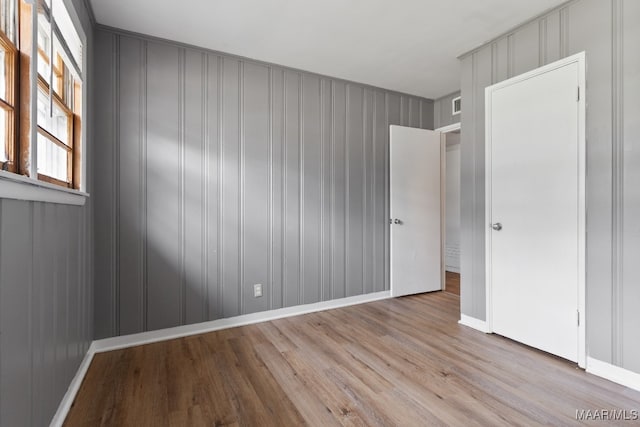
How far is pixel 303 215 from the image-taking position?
10.8ft

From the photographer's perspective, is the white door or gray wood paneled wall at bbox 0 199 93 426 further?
the white door

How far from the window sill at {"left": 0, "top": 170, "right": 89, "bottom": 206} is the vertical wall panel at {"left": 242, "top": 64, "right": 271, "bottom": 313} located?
4.81 ft

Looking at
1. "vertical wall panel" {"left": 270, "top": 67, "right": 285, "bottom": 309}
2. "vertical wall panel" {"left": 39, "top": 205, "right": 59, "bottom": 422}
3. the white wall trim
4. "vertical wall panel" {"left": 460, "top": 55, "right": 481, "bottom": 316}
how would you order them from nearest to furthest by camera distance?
"vertical wall panel" {"left": 39, "top": 205, "right": 59, "bottom": 422}, "vertical wall panel" {"left": 460, "top": 55, "right": 481, "bottom": 316}, "vertical wall panel" {"left": 270, "top": 67, "right": 285, "bottom": 309}, the white wall trim

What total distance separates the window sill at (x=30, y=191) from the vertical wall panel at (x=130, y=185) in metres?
0.80

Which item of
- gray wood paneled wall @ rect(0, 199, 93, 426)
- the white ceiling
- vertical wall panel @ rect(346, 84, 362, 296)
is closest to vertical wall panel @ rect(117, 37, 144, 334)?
the white ceiling

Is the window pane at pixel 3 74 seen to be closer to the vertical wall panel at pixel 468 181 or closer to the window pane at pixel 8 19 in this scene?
the window pane at pixel 8 19

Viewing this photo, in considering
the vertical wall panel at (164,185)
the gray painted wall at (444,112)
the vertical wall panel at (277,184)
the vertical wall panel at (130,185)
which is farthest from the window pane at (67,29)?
the gray painted wall at (444,112)

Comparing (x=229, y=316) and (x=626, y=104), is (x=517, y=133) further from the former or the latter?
(x=229, y=316)

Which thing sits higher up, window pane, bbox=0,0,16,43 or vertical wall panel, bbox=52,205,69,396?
window pane, bbox=0,0,16,43

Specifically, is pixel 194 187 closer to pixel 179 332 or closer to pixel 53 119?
pixel 53 119

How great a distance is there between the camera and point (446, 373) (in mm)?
2068

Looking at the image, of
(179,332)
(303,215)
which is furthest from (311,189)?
(179,332)

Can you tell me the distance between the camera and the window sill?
39.5 inches

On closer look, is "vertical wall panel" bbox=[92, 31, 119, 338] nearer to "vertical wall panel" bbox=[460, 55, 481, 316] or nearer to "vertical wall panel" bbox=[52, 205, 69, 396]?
"vertical wall panel" bbox=[52, 205, 69, 396]
